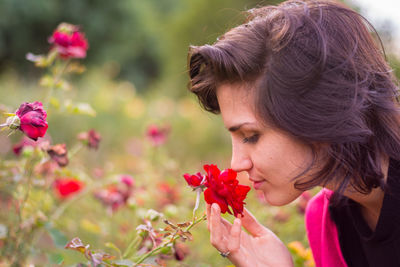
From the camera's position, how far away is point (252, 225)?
1.25m

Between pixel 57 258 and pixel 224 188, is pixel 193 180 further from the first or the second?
pixel 57 258

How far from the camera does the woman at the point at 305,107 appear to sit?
1.04m

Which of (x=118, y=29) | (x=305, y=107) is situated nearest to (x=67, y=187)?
(x=305, y=107)

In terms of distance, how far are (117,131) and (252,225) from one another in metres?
3.76

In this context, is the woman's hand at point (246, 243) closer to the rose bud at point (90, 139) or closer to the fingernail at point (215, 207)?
the fingernail at point (215, 207)

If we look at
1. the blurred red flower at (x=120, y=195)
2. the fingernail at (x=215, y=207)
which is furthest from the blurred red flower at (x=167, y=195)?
the fingernail at (x=215, y=207)

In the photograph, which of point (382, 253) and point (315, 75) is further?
point (382, 253)

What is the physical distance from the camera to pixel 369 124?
113 cm

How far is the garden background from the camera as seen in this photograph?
1.42m

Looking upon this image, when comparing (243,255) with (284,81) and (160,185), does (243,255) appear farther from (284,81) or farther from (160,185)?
(160,185)

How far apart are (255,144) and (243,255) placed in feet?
0.85

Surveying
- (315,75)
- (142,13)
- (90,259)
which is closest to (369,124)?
(315,75)

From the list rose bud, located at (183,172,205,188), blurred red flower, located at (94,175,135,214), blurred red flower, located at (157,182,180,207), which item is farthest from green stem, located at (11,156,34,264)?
blurred red flower, located at (157,182,180,207)

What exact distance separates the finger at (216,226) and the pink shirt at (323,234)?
49cm
